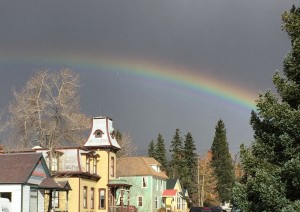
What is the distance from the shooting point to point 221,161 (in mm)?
122812

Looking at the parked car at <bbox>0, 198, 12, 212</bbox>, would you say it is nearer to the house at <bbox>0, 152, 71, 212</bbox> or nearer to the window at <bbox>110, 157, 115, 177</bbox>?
the house at <bbox>0, 152, 71, 212</bbox>

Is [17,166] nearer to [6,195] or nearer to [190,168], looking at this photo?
[6,195]

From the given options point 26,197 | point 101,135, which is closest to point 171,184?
point 101,135

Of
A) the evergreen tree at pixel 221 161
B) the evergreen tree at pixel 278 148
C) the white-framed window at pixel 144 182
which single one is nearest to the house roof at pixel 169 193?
the white-framed window at pixel 144 182

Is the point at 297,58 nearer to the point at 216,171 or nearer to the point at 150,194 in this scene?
the point at 150,194

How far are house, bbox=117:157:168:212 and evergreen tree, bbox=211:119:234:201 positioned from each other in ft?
124

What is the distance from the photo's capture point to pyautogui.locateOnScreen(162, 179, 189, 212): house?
86.4 m

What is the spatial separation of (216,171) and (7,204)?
97.7m

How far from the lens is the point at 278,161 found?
607 inches

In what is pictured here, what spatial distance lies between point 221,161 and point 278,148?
4277 inches

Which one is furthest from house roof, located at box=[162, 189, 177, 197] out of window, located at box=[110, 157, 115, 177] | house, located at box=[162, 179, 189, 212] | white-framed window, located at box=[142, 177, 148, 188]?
window, located at box=[110, 157, 115, 177]

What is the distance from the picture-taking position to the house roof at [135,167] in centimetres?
7931

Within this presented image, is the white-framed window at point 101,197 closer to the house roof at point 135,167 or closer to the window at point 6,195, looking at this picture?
the window at point 6,195

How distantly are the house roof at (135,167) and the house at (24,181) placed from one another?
39335mm
